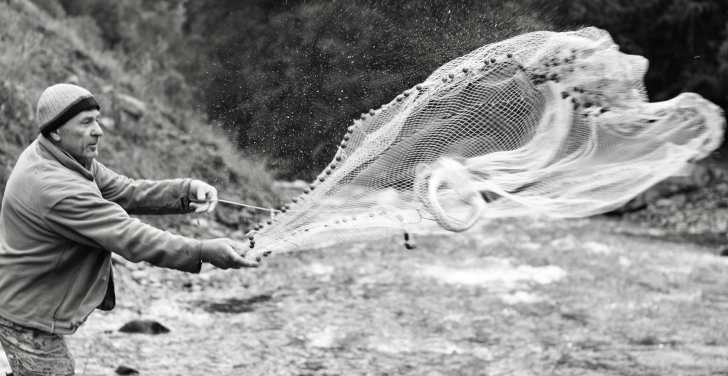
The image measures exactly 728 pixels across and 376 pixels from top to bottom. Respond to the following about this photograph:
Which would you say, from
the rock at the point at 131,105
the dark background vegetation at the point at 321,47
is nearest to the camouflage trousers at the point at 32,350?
the dark background vegetation at the point at 321,47

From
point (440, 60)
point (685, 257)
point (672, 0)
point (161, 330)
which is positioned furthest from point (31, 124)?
point (672, 0)

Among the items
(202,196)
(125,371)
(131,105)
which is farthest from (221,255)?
(131,105)

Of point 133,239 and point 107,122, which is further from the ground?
point 107,122

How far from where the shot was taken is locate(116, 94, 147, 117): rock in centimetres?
1033

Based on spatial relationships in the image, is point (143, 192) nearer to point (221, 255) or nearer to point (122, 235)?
point (122, 235)

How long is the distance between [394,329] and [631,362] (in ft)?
5.78

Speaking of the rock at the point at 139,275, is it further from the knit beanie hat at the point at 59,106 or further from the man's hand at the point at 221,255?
the man's hand at the point at 221,255

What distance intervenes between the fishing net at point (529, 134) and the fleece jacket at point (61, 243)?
81cm

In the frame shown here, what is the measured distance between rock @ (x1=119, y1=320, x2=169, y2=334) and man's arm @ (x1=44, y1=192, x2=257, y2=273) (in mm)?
3203

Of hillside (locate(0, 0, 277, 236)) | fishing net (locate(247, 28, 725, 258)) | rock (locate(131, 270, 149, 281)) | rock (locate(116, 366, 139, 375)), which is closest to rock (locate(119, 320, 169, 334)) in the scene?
rock (locate(116, 366, 139, 375))

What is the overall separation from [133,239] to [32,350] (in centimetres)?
62

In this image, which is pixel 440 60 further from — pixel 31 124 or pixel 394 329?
pixel 31 124

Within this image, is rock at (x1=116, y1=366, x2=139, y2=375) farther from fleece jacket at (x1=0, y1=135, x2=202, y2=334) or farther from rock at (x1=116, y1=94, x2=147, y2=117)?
rock at (x1=116, y1=94, x2=147, y2=117)

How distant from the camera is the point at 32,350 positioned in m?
3.00
